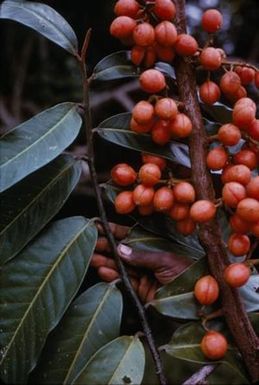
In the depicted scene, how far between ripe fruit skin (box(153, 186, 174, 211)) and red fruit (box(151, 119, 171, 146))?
0.28ft

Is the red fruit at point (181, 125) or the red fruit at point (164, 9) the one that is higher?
the red fruit at point (164, 9)

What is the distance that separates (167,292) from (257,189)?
0.83 ft

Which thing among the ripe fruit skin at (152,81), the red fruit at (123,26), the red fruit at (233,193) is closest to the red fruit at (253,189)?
the red fruit at (233,193)

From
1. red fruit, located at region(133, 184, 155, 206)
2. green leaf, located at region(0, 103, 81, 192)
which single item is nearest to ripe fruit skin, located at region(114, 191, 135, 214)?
red fruit, located at region(133, 184, 155, 206)

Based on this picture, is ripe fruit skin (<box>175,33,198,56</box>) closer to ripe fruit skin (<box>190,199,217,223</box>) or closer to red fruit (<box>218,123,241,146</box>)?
red fruit (<box>218,123,241,146</box>)

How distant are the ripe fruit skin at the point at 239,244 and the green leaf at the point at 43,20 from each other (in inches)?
17.4

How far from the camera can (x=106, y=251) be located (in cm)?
119

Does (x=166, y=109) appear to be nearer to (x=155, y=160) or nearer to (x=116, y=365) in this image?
(x=155, y=160)

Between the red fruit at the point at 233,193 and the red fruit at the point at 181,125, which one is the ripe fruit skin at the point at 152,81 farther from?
the red fruit at the point at 233,193

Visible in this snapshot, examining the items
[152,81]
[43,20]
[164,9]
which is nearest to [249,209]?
[152,81]

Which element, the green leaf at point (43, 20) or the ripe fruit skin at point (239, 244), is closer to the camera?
the ripe fruit skin at point (239, 244)

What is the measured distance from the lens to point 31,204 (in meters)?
1.03

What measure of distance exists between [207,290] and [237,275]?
Answer: 0.22 ft

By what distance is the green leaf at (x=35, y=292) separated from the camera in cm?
100
